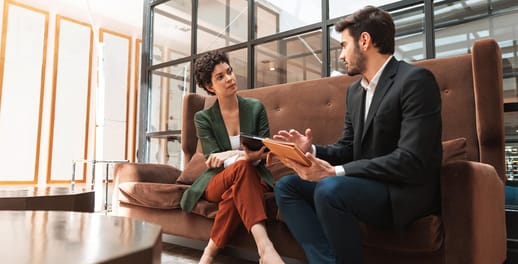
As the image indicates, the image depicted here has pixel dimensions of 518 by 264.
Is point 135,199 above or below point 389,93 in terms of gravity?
below

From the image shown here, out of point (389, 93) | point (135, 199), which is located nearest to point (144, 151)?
point (135, 199)

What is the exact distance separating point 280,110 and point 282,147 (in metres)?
1.15

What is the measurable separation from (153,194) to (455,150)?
151 cm

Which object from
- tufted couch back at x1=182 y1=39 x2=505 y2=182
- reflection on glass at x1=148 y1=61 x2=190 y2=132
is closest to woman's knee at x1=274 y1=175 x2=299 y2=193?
tufted couch back at x1=182 y1=39 x2=505 y2=182

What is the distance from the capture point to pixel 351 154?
5.27 ft

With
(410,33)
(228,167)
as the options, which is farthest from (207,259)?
(410,33)

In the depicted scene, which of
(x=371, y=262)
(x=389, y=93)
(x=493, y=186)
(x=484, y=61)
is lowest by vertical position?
(x=371, y=262)

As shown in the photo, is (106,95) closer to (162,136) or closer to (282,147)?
(162,136)

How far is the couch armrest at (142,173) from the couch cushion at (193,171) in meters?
0.12

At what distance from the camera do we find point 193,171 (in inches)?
92.8

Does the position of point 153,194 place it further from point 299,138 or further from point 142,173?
point 299,138

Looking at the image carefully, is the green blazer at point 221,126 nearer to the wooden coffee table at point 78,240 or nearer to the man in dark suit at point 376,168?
the man in dark suit at point 376,168

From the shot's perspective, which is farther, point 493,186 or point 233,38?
point 233,38

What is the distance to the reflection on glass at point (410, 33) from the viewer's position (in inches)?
93.1
